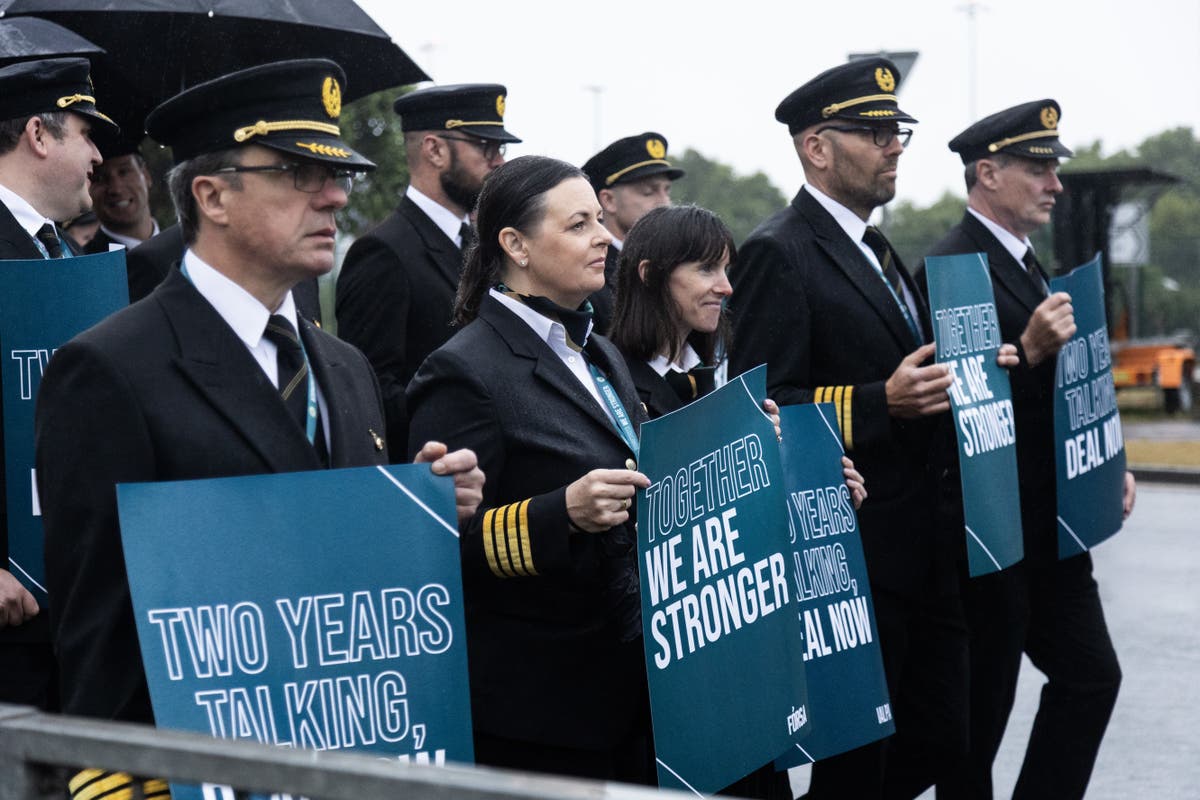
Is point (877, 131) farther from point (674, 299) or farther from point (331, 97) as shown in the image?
point (331, 97)

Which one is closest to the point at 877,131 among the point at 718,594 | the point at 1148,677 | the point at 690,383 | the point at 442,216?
the point at 690,383

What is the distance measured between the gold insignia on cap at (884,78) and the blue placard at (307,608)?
2580mm

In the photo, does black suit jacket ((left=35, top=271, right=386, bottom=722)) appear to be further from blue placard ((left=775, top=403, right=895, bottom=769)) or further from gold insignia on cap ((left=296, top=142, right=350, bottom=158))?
blue placard ((left=775, top=403, right=895, bottom=769))

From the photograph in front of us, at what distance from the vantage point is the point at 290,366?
8.65ft

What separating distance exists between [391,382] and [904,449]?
5.24 feet

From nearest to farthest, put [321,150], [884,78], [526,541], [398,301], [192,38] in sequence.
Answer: [321,150], [526,541], [884,78], [398,301], [192,38]

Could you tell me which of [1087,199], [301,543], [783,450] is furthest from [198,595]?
[1087,199]

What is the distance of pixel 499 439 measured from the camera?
3.39 m

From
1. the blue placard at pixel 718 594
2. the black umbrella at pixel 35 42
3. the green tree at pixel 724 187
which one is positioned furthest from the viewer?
the green tree at pixel 724 187

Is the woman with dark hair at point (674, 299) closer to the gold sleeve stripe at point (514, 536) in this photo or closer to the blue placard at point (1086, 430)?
the gold sleeve stripe at point (514, 536)

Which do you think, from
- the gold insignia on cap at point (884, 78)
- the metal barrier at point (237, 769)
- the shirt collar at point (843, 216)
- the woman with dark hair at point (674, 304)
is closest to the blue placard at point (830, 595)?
the woman with dark hair at point (674, 304)

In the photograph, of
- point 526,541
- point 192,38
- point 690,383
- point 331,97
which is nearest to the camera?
point 331,97

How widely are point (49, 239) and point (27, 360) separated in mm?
493

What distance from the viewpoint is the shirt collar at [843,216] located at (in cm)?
471
